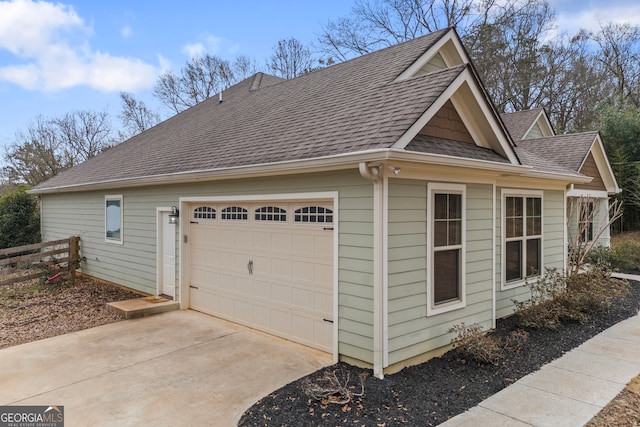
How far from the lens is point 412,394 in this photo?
14.1 ft

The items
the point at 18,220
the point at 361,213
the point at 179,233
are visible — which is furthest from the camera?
the point at 18,220

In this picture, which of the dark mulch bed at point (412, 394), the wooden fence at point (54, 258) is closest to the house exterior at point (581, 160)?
the dark mulch bed at point (412, 394)

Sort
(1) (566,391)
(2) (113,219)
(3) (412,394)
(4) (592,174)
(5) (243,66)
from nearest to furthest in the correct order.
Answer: (3) (412,394)
(1) (566,391)
(2) (113,219)
(4) (592,174)
(5) (243,66)

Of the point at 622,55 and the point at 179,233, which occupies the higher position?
the point at 622,55

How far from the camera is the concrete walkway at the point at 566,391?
3826mm

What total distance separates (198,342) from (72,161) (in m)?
26.9

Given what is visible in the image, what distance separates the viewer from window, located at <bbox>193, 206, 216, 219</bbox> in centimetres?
762

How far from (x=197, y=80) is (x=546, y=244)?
84.4 ft

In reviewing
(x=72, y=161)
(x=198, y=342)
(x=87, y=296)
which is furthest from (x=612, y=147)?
(x=72, y=161)

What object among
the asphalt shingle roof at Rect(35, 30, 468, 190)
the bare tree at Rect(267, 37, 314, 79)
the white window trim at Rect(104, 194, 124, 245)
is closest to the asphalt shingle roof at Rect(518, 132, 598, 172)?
the asphalt shingle roof at Rect(35, 30, 468, 190)

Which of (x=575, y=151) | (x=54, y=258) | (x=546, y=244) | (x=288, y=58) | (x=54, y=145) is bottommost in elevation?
(x=54, y=258)

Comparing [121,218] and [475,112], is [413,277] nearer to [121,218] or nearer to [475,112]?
[475,112]

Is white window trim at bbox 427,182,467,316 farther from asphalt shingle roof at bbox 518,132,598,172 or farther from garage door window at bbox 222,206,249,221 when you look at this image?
asphalt shingle roof at bbox 518,132,598,172

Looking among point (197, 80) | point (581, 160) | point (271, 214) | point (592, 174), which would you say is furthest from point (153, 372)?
point (197, 80)
